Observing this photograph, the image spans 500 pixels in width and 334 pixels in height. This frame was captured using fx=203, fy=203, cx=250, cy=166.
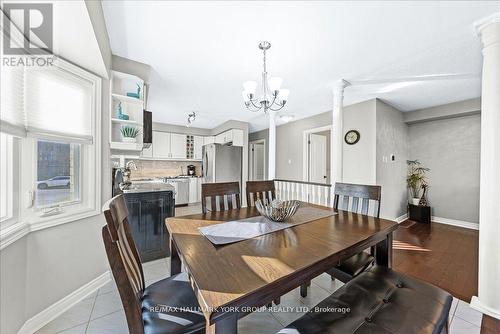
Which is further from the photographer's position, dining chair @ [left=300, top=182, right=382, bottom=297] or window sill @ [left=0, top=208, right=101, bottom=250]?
dining chair @ [left=300, top=182, right=382, bottom=297]

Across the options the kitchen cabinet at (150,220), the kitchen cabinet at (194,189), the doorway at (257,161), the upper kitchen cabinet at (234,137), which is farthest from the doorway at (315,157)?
the kitchen cabinet at (150,220)

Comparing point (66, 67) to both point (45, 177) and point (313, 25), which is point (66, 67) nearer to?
point (45, 177)

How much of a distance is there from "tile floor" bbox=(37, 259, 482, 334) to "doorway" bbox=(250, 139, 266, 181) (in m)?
4.98

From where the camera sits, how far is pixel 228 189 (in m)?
2.02

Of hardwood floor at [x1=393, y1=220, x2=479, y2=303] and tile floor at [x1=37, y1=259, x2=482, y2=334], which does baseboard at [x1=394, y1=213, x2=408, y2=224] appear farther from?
tile floor at [x1=37, y1=259, x2=482, y2=334]

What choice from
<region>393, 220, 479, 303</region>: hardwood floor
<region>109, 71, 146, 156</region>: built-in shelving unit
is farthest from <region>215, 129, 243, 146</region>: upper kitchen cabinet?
<region>393, 220, 479, 303</region>: hardwood floor

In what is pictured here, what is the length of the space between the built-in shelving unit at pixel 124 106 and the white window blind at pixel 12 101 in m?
0.74

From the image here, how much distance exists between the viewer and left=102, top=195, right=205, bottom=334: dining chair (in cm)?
75

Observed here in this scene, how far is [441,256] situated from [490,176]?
1.60 m

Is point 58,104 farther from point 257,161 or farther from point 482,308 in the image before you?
point 257,161

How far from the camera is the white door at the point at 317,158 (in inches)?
197

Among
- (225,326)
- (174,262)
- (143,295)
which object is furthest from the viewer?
(174,262)

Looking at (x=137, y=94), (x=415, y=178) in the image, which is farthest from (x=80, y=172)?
(x=415, y=178)

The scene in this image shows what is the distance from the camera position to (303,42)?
2.01 meters
